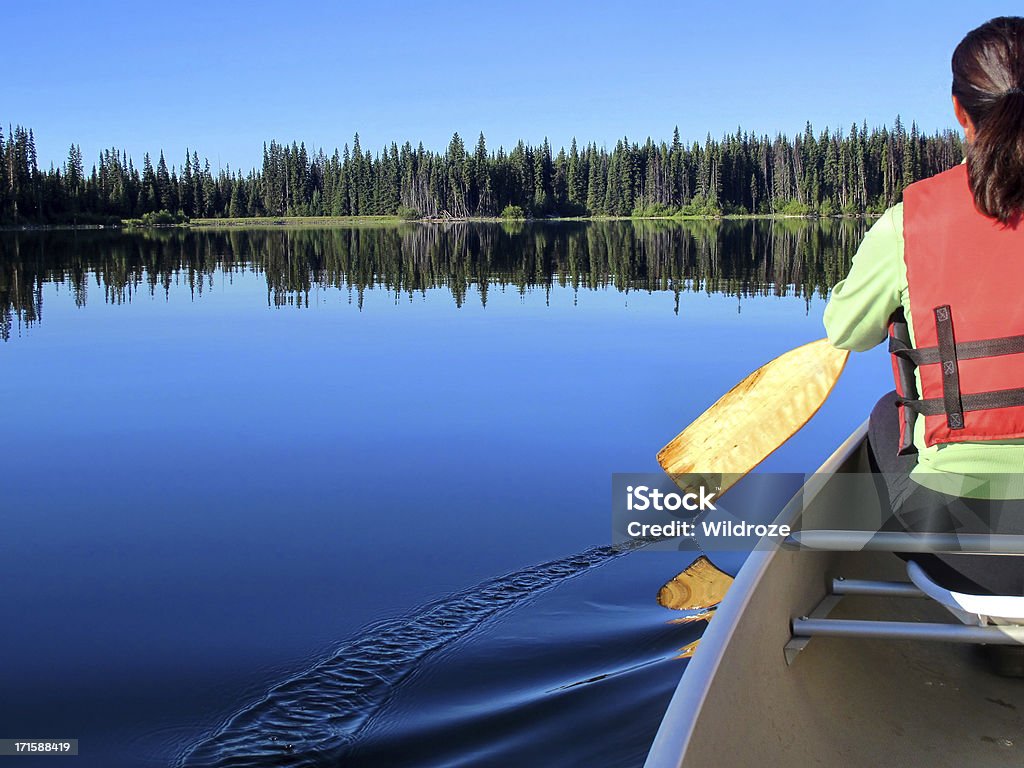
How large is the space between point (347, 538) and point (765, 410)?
2745 mm

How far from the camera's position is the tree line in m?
114

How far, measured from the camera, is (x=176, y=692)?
4.46 m

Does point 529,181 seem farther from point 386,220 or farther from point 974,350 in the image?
point 974,350

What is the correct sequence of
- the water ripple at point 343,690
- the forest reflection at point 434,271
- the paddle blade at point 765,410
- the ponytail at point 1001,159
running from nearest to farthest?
the ponytail at point 1001,159
the water ripple at point 343,690
the paddle blade at point 765,410
the forest reflection at point 434,271

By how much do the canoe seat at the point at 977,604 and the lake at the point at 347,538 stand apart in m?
1.46

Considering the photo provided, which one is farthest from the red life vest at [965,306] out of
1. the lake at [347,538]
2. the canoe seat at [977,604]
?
the lake at [347,538]

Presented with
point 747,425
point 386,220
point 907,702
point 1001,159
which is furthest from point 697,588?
point 386,220

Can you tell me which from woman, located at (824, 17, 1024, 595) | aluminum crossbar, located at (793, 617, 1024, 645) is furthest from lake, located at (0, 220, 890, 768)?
woman, located at (824, 17, 1024, 595)

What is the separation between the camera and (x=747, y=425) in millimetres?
5219

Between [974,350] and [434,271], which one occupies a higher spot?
[434,271]

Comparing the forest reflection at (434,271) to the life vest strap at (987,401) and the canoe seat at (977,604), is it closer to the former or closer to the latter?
the canoe seat at (977,604)

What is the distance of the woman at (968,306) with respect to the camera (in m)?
2.39

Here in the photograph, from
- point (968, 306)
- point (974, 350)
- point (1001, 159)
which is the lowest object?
point (974, 350)

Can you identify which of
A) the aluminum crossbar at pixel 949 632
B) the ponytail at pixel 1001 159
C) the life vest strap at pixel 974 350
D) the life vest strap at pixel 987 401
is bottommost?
the aluminum crossbar at pixel 949 632
